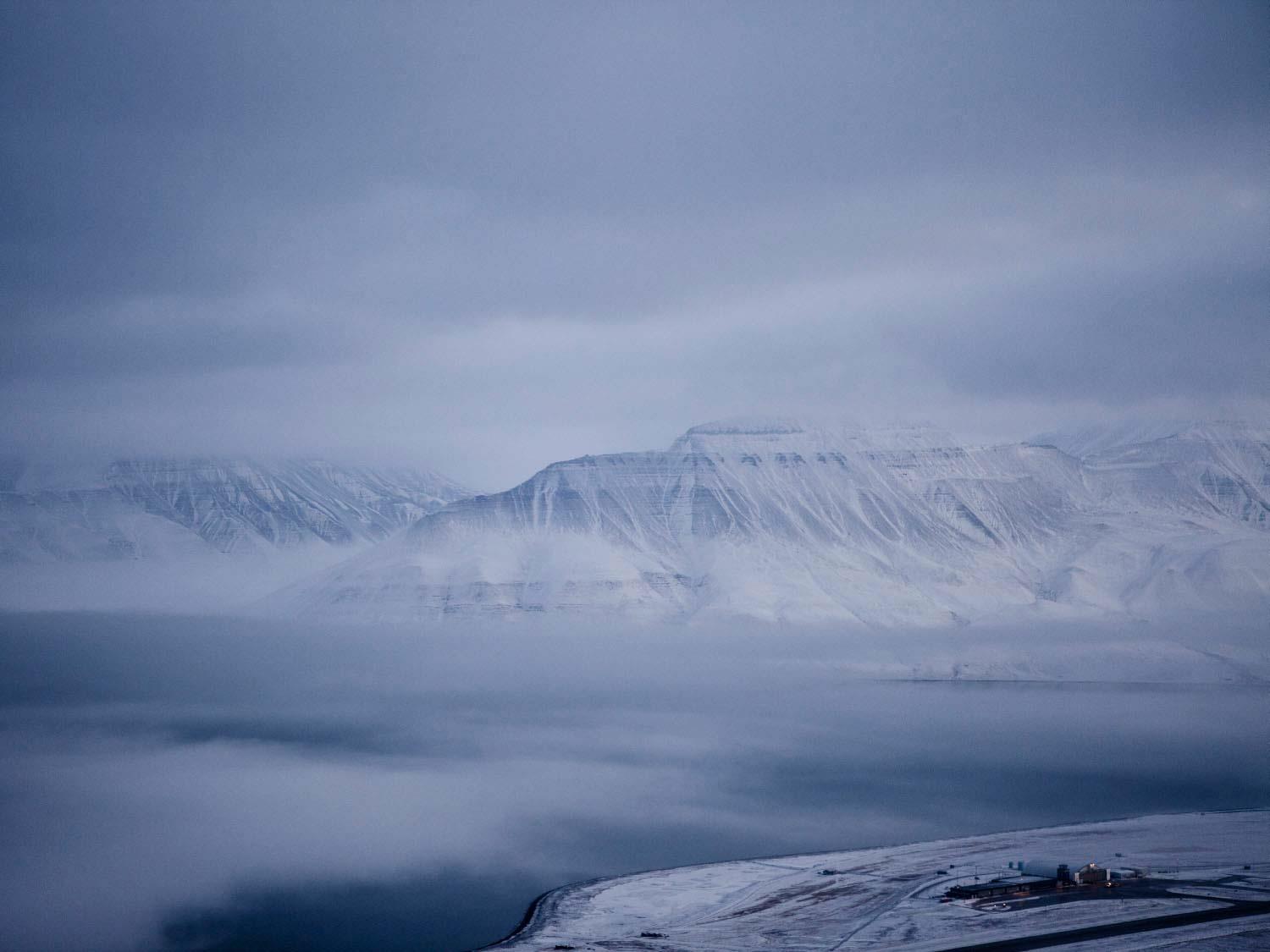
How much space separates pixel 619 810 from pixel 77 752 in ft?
239

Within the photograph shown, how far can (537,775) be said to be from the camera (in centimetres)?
14938

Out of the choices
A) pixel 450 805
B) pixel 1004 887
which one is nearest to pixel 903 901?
pixel 1004 887

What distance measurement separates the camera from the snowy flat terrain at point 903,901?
79.0m

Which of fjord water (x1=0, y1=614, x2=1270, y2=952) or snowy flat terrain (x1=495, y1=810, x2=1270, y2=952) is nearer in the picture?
snowy flat terrain (x1=495, y1=810, x2=1270, y2=952)

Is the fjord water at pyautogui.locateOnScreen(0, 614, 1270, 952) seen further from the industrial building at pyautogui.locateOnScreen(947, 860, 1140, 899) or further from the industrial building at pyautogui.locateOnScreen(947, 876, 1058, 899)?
the industrial building at pyautogui.locateOnScreen(947, 876, 1058, 899)

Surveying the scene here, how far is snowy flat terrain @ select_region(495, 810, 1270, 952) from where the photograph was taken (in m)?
79.0

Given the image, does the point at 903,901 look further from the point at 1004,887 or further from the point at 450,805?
the point at 450,805

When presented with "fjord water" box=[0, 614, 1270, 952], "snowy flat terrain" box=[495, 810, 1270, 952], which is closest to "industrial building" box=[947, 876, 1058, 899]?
"snowy flat terrain" box=[495, 810, 1270, 952]

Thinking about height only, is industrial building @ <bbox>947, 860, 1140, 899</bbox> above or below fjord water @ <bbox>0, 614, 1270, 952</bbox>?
below

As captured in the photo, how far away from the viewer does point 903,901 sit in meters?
88.2

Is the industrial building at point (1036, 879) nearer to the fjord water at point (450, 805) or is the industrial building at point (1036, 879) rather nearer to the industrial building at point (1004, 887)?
the industrial building at point (1004, 887)

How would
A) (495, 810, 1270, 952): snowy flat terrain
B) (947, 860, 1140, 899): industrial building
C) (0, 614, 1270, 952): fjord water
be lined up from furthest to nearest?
(0, 614, 1270, 952): fjord water
(947, 860, 1140, 899): industrial building
(495, 810, 1270, 952): snowy flat terrain

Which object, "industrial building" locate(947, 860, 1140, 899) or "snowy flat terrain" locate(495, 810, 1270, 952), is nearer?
"snowy flat terrain" locate(495, 810, 1270, 952)

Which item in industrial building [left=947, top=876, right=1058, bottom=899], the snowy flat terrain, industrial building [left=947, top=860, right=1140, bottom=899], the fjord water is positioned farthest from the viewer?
the fjord water
